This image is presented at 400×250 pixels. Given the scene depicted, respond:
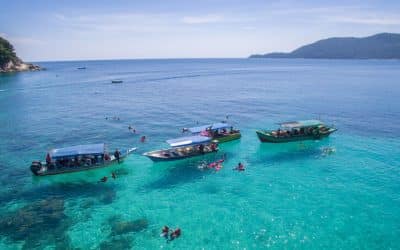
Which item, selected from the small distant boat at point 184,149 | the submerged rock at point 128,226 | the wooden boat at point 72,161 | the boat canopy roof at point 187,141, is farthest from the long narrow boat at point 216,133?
the submerged rock at point 128,226

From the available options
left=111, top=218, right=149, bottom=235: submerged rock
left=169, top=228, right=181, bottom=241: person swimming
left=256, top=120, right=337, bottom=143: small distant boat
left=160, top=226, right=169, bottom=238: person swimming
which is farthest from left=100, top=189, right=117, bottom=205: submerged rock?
left=256, top=120, right=337, bottom=143: small distant boat

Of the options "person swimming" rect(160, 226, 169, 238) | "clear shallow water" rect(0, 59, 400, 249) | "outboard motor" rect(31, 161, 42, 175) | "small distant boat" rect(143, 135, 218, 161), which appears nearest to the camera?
"clear shallow water" rect(0, 59, 400, 249)

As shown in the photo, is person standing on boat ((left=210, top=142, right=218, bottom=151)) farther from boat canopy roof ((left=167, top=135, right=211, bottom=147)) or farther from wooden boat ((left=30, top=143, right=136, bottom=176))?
wooden boat ((left=30, top=143, right=136, bottom=176))

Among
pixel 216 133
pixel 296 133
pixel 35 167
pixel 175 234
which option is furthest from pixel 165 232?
pixel 296 133

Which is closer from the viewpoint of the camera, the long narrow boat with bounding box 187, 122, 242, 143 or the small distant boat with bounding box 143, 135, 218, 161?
the small distant boat with bounding box 143, 135, 218, 161

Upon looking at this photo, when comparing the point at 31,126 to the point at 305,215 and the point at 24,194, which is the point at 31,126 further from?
the point at 305,215

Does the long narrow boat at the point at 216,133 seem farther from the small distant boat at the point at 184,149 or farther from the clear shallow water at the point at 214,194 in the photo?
the small distant boat at the point at 184,149
